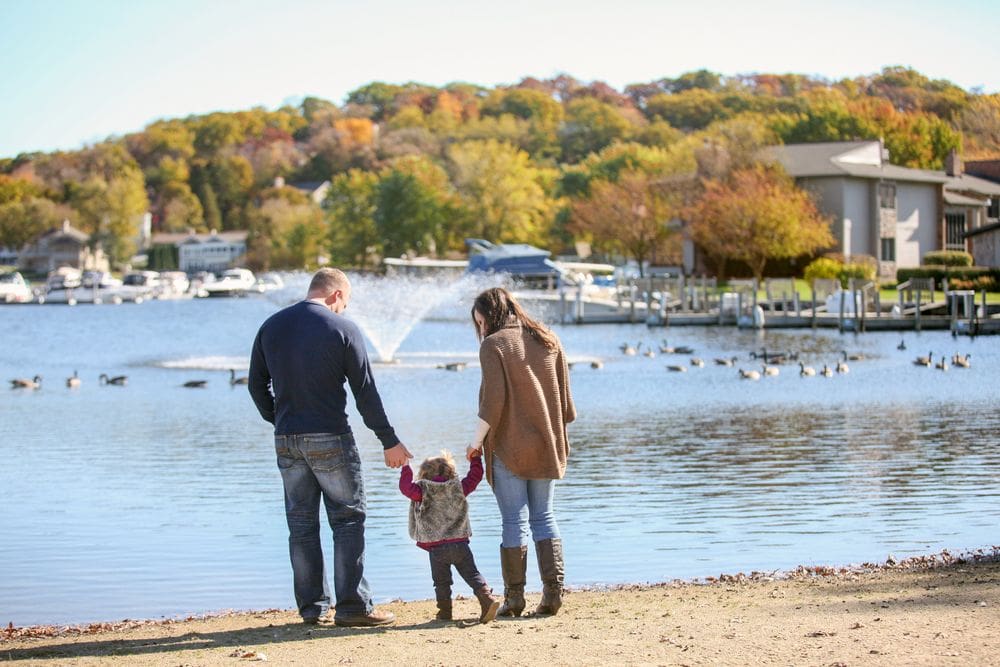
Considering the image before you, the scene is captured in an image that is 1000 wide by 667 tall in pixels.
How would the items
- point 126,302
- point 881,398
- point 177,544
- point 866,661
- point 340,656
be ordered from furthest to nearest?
point 126,302, point 881,398, point 177,544, point 340,656, point 866,661

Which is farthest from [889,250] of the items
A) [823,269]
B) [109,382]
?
[109,382]

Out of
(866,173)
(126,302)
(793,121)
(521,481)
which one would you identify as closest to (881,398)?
(521,481)

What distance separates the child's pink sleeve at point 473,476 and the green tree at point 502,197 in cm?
11864

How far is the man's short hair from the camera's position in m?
9.53

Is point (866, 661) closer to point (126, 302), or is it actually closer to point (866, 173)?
point (866, 173)

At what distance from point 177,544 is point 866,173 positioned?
75307 millimetres

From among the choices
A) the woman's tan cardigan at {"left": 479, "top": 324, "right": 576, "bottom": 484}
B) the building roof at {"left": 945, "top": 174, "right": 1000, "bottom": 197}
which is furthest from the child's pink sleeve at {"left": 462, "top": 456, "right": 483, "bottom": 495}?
the building roof at {"left": 945, "top": 174, "right": 1000, "bottom": 197}

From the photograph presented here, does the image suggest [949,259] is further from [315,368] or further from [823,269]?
[315,368]

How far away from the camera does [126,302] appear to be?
13738 cm

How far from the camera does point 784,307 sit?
6581 centimetres

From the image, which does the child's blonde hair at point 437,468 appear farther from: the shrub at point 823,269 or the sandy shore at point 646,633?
the shrub at point 823,269

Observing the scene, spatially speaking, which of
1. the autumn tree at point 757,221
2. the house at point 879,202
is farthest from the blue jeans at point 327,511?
the house at point 879,202

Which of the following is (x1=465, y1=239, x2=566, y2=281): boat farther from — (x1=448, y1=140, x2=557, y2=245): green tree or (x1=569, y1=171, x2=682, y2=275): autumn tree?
(x1=448, y1=140, x2=557, y2=245): green tree

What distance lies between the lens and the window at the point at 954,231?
302 feet
